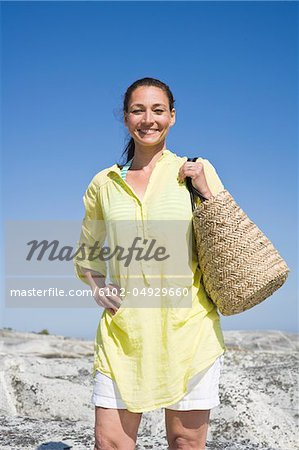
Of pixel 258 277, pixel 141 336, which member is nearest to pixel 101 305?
pixel 141 336

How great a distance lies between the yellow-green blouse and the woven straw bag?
3.6 inches

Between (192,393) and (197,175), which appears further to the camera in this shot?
(197,175)

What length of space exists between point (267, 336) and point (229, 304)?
8.32 meters

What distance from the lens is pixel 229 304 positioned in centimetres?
282

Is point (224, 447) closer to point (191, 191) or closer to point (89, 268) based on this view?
point (89, 268)

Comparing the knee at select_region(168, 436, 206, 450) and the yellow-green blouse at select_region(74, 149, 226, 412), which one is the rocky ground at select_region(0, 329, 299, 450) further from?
Answer: the yellow-green blouse at select_region(74, 149, 226, 412)

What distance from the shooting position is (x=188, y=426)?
2727 millimetres

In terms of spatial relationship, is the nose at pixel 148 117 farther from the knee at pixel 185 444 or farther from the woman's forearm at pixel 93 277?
the knee at pixel 185 444

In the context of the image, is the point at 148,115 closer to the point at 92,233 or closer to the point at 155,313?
the point at 92,233

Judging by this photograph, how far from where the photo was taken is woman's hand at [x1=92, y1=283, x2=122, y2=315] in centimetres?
287

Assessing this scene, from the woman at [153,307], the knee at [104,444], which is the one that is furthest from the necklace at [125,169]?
the knee at [104,444]

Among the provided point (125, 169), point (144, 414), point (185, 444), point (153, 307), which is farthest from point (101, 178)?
point (144, 414)

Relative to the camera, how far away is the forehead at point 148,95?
9.92 ft

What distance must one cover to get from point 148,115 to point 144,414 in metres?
3.76
